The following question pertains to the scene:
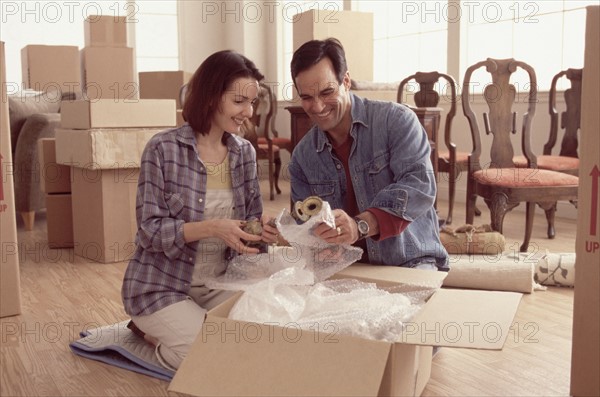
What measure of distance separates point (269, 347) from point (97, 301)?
1.40 m

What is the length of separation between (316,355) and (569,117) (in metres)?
3.08

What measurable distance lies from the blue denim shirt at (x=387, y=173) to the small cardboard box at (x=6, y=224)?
0.97 m

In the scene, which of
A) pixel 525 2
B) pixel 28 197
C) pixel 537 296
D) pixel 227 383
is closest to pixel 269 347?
pixel 227 383

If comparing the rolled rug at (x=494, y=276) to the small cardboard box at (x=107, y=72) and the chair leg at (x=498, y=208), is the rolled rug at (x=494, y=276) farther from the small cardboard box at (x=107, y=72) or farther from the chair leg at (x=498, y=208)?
the small cardboard box at (x=107, y=72)

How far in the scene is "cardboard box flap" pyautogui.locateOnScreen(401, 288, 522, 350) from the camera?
129cm

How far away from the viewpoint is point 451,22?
16.8ft

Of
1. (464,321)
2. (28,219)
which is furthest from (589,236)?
(28,219)

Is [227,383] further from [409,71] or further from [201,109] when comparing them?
[409,71]

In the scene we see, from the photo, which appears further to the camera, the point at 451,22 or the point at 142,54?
the point at 142,54

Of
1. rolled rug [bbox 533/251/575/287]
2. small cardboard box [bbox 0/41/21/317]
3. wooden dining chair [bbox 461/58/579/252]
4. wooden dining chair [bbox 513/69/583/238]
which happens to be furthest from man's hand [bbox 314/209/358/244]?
wooden dining chair [bbox 513/69/583/238]

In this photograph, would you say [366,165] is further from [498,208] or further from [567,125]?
[567,125]

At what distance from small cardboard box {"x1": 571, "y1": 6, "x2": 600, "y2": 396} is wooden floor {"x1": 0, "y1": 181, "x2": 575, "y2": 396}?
193 millimetres

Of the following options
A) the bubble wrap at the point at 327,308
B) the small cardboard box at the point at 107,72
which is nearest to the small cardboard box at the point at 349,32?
the small cardboard box at the point at 107,72

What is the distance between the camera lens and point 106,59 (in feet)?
13.7
